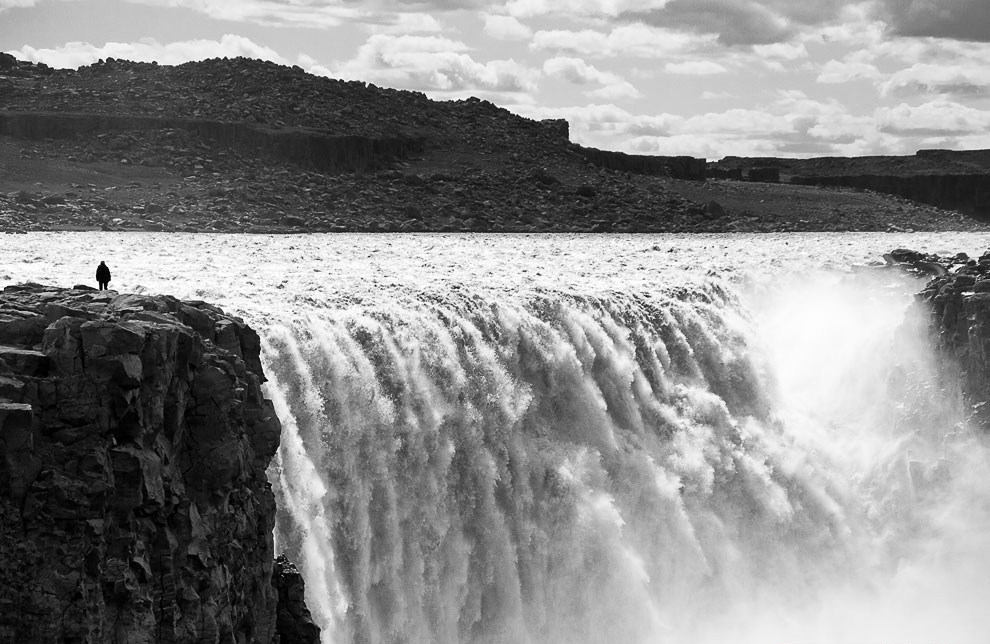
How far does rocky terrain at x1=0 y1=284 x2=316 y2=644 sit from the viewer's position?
62.6 ft

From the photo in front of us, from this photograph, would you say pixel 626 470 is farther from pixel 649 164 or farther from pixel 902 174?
pixel 902 174

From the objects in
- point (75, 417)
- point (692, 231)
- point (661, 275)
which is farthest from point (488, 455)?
point (692, 231)

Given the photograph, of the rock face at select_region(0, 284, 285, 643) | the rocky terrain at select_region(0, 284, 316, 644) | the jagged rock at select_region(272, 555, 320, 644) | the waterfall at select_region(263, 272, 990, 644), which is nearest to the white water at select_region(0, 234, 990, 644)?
the waterfall at select_region(263, 272, 990, 644)

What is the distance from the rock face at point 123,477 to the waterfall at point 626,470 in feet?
17.8

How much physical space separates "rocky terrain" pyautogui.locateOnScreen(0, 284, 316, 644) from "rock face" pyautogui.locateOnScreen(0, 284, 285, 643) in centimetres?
2

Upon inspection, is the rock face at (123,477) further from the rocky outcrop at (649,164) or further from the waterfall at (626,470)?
the rocky outcrop at (649,164)

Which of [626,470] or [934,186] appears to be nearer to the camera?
[626,470]

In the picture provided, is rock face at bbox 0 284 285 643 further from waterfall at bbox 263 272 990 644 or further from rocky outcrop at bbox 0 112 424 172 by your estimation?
rocky outcrop at bbox 0 112 424 172

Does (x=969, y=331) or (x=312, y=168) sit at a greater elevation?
(x=312, y=168)

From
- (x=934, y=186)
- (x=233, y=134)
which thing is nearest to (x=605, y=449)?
(x=233, y=134)

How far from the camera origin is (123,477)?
1973cm

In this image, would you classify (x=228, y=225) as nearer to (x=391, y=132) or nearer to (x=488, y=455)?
(x=391, y=132)

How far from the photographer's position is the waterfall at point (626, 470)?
101ft

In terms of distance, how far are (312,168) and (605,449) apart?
70.2 m
